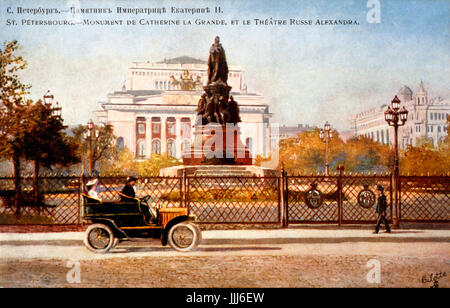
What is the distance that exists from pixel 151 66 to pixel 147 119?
28.9ft

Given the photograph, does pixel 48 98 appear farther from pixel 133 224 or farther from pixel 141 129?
pixel 141 129

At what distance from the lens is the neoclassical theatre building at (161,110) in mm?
51688

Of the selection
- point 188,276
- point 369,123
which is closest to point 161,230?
point 188,276

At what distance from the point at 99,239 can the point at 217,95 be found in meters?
14.1

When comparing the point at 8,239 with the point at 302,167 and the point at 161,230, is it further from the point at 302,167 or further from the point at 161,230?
the point at 302,167

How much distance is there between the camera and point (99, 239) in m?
9.71

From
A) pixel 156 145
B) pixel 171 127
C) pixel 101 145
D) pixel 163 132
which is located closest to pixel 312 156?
pixel 101 145

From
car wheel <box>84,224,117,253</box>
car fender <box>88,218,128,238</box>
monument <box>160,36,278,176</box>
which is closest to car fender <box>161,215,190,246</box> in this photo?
car fender <box>88,218,128,238</box>

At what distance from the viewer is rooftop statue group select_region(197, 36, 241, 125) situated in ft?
73.8

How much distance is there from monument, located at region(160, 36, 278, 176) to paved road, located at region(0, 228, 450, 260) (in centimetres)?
1016

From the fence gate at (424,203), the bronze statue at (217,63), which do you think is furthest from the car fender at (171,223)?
the bronze statue at (217,63)

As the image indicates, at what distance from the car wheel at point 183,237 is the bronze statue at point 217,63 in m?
13.9

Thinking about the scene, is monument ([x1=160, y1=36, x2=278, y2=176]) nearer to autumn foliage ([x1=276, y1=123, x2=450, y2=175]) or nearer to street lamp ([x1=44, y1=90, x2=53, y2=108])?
street lamp ([x1=44, y1=90, x2=53, y2=108])

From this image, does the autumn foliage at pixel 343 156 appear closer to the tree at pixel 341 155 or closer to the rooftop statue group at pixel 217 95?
the tree at pixel 341 155
